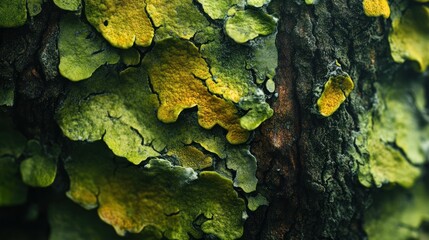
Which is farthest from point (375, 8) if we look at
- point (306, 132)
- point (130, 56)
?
point (130, 56)

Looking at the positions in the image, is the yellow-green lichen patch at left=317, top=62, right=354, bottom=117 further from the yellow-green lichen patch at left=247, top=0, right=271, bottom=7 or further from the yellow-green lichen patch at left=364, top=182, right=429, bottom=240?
the yellow-green lichen patch at left=364, top=182, right=429, bottom=240

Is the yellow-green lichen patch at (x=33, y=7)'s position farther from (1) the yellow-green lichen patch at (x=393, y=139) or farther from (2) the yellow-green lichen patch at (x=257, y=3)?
(1) the yellow-green lichen patch at (x=393, y=139)

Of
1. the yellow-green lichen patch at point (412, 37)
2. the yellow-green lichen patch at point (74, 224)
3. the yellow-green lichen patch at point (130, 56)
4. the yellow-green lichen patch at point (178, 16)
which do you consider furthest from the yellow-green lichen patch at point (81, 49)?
the yellow-green lichen patch at point (412, 37)

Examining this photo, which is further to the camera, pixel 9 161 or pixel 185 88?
pixel 9 161

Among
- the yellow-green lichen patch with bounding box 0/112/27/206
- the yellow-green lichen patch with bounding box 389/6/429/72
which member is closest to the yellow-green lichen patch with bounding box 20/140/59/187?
the yellow-green lichen patch with bounding box 0/112/27/206

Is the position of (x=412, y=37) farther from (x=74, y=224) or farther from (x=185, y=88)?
(x=74, y=224)

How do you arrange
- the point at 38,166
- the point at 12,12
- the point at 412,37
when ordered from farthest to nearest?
1. the point at 412,37
2. the point at 38,166
3. the point at 12,12

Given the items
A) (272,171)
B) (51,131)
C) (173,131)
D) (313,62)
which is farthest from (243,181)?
(51,131)

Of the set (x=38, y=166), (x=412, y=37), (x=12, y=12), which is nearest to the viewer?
(x=12, y=12)
